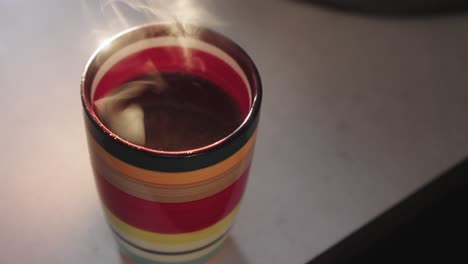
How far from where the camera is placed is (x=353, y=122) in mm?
481

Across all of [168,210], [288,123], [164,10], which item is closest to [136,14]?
[164,10]

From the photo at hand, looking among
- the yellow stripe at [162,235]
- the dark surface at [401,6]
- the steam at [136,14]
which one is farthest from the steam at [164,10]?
the yellow stripe at [162,235]

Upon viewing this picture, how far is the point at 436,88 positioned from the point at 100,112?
0.32 metres

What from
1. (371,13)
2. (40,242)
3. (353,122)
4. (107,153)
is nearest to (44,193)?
(40,242)

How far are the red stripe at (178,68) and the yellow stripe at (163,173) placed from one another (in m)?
0.05

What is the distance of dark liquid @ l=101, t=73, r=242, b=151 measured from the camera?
33 centimetres

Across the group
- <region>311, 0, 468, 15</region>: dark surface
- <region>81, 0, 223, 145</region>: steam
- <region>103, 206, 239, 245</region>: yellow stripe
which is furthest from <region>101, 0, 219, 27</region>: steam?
<region>103, 206, 239, 245</region>: yellow stripe

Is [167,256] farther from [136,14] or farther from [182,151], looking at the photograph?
[136,14]

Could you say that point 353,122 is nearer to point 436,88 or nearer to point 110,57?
point 436,88

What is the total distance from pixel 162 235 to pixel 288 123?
0.18 metres

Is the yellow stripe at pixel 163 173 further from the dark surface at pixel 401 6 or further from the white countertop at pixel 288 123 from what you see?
the dark surface at pixel 401 6

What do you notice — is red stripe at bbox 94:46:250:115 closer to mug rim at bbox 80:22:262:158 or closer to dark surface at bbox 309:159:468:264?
mug rim at bbox 80:22:262:158

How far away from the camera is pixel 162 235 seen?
0.32 metres

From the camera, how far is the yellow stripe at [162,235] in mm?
322
